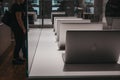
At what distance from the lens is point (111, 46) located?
89.7 inches

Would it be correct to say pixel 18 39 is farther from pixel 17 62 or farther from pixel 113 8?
pixel 113 8

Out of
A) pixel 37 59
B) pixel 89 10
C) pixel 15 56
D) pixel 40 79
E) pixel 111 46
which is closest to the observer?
pixel 40 79

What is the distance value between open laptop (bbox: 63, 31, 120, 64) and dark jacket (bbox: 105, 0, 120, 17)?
201 centimetres

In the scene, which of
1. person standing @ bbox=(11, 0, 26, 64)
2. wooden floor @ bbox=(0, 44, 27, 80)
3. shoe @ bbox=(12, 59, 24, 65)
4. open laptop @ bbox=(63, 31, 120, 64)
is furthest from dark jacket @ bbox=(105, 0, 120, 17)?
shoe @ bbox=(12, 59, 24, 65)

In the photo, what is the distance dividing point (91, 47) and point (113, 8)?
90.6 inches

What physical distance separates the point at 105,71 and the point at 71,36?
0.38 metres

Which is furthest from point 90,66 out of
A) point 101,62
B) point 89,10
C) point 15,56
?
point 15,56

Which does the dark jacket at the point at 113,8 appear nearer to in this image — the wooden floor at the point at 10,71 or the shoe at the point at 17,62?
the wooden floor at the point at 10,71

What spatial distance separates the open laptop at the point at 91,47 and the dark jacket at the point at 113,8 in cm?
201

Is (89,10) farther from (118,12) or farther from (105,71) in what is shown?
(105,71)

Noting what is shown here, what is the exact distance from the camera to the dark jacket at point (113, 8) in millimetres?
4278

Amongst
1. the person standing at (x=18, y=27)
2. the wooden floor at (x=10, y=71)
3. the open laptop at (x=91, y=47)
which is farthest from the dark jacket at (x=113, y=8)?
the open laptop at (x=91, y=47)

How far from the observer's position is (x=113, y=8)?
4.39m

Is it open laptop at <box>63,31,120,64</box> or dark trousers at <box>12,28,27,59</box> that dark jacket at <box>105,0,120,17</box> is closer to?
dark trousers at <box>12,28,27,59</box>
